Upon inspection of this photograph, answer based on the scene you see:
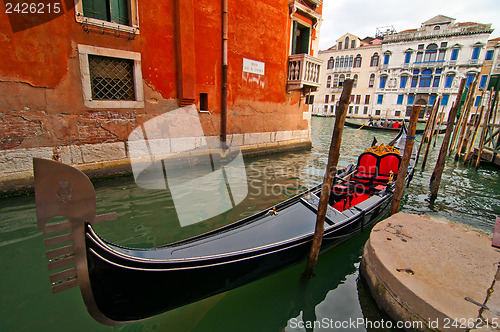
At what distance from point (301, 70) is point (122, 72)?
529cm

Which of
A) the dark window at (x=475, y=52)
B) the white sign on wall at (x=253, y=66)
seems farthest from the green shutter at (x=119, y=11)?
the dark window at (x=475, y=52)

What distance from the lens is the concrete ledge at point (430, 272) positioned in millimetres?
1529

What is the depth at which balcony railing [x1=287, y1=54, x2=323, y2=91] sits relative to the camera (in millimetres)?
7747

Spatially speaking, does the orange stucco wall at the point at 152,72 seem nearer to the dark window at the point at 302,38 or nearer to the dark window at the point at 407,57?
the dark window at the point at 302,38

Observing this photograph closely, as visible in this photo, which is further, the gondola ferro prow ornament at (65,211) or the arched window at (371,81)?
the arched window at (371,81)

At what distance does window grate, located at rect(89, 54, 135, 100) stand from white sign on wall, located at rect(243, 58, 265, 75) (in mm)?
3014

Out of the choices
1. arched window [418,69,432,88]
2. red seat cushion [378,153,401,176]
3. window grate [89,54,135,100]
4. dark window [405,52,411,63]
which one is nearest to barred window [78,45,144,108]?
window grate [89,54,135,100]

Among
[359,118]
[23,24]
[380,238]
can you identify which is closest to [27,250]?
[23,24]

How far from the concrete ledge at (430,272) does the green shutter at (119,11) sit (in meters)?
5.38

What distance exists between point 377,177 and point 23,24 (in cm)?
616

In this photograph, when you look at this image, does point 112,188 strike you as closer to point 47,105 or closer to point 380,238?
point 47,105

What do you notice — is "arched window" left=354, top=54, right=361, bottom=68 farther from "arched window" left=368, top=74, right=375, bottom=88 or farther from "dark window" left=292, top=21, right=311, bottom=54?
"dark window" left=292, top=21, right=311, bottom=54

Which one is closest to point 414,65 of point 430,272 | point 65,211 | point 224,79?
point 224,79

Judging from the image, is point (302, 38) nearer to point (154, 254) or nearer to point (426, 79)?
point (154, 254)
